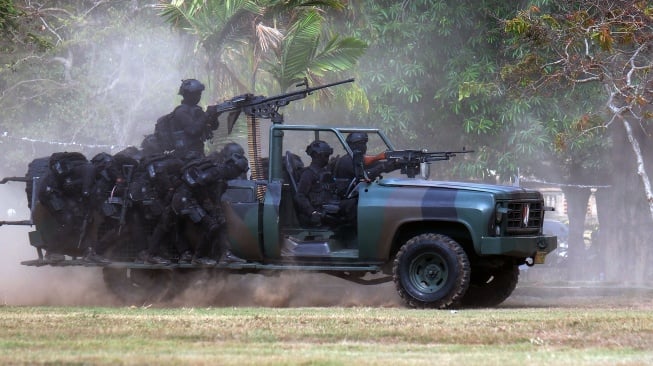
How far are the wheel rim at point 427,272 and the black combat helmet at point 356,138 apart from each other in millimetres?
1817

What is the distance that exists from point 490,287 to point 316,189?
7.70ft

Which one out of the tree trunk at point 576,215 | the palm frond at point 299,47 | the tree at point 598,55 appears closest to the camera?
the tree at point 598,55

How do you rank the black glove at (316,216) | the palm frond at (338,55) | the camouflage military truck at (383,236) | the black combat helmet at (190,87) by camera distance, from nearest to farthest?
the camouflage military truck at (383,236), the black glove at (316,216), the black combat helmet at (190,87), the palm frond at (338,55)

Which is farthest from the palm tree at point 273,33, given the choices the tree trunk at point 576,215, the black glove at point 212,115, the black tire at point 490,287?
the tree trunk at point 576,215

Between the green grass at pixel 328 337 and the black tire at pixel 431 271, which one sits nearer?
the green grass at pixel 328 337

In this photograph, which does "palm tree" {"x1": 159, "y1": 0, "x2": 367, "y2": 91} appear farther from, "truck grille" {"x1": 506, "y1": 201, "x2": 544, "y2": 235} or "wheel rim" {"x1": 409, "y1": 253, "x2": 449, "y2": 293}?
"wheel rim" {"x1": 409, "y1": 253, "x2": 449, "y2": 293}

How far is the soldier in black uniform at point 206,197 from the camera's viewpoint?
15.4m

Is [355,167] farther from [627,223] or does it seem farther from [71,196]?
[627,223]

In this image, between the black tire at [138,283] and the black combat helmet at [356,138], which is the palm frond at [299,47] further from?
the black tire at [138,283]

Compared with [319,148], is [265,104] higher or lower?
higher

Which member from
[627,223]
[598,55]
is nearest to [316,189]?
[598,55]

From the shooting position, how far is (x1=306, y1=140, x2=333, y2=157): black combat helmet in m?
15.5

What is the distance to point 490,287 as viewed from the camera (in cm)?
1562

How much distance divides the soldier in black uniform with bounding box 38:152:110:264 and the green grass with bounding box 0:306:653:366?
242 cm
